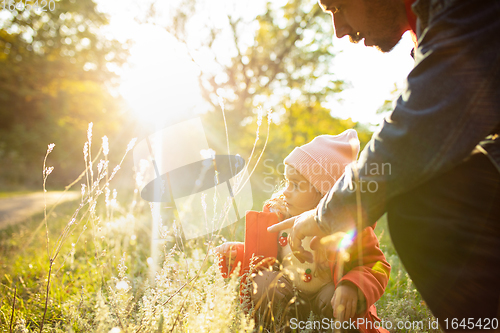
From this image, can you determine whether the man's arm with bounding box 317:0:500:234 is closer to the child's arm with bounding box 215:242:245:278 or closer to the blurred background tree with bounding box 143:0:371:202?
the child's arm with bounding box 215:242:245:278

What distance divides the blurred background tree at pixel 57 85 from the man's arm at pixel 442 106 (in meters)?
18.8

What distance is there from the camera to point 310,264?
6.81ft

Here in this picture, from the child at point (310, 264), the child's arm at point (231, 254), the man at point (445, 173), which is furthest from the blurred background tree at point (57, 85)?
the man at point (445, 173)

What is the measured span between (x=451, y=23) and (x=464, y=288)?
2.96 feet

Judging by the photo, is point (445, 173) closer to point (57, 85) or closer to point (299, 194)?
point (299, 194)

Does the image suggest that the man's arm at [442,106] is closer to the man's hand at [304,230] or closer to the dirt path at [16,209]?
the man's hand at [304,230]

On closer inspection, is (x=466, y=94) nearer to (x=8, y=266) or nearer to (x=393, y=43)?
(x=393, y=43)

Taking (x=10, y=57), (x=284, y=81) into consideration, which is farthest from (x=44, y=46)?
(x=284, y=81)

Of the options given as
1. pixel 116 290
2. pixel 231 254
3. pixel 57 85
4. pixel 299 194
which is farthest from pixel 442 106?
pixel 57 85

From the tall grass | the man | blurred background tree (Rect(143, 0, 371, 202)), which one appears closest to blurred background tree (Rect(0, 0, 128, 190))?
blurred background tree (Rect(143, 0, 371, 202))

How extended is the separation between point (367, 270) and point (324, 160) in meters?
0.76

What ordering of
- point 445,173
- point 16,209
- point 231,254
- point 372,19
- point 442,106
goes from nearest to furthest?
1. point 442,106
2. point 445,173
3. point 372,19
4. point 231,254
5. point 16,209

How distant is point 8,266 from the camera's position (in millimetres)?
3031

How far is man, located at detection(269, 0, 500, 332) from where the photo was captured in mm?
973
